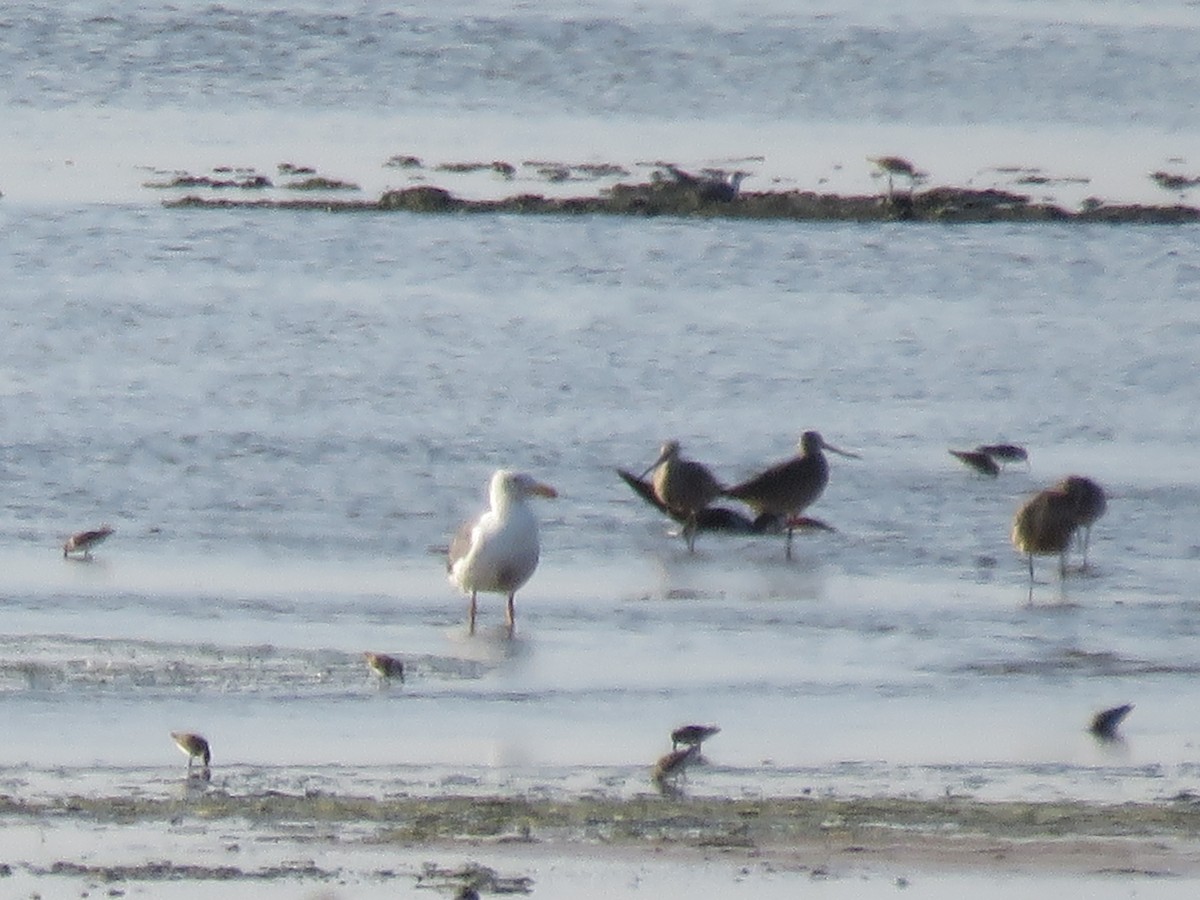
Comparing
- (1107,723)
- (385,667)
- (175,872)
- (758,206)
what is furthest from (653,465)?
(758,206)

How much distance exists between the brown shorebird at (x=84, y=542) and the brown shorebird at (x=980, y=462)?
16.8 ft

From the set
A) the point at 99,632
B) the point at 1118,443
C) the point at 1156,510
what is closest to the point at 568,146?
the point at 1118,443

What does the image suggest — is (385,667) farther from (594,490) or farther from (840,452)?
(840,452)

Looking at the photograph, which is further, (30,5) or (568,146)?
(30,5)

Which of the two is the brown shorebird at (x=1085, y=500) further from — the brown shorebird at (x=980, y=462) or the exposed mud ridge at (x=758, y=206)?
the exposed mud ridge at (x=758, y=206)

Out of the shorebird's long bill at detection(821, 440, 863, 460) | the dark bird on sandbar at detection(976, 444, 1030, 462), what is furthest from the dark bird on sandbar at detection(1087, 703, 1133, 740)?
the dark bird on sandbar at detection(976, 444, 1030, 462)

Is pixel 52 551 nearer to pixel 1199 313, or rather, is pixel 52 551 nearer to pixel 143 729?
pixel 143 729

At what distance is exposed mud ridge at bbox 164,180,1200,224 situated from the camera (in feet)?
95.8

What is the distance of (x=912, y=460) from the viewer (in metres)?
17.4

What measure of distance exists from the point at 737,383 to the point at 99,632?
29.4 ft

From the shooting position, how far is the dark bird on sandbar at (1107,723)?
10352mm

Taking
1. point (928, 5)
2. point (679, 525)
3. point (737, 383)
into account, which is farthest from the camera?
point (928, 5)

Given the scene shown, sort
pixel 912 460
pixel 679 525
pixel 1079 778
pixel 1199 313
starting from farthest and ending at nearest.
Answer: pixel 1199 313, pixel 912 460, pixel 679 525, pixel 1079 778

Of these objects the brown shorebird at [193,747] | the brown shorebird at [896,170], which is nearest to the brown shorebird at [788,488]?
the brown shorebird at [193,747]
